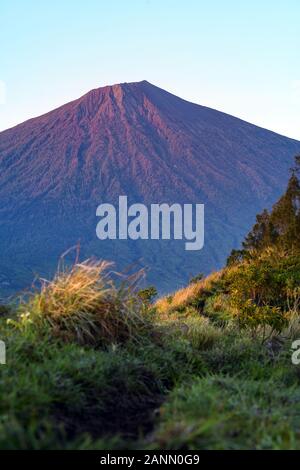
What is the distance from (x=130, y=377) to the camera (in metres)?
5.21

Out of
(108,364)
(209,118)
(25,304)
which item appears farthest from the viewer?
(209,118)

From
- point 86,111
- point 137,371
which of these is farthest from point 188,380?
point 86,111

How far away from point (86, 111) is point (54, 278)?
5689 inches

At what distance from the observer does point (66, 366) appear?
486cm

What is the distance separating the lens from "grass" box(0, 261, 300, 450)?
3.72 metres

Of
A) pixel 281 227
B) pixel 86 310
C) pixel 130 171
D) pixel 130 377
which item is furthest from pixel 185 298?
pixel 130 171

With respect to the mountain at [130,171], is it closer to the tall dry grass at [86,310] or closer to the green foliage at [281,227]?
the green foliage at [281,227]

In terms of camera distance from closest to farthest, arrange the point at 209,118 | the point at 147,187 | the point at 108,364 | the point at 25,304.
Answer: the point at 108,364, the point at 25,304, the point at 147,187, the point at 209,118

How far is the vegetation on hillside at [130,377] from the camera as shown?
3740 millimetres

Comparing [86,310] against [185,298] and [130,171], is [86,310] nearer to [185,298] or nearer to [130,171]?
[185,298]

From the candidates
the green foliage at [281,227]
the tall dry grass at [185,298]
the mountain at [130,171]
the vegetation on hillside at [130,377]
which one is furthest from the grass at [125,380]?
the mountain at [130,171]

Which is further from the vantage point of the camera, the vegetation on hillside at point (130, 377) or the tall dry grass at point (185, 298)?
the tall dry grass at point (185, 298)

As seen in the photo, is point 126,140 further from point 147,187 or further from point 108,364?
point 108,364

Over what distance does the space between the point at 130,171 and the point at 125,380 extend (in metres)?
129
